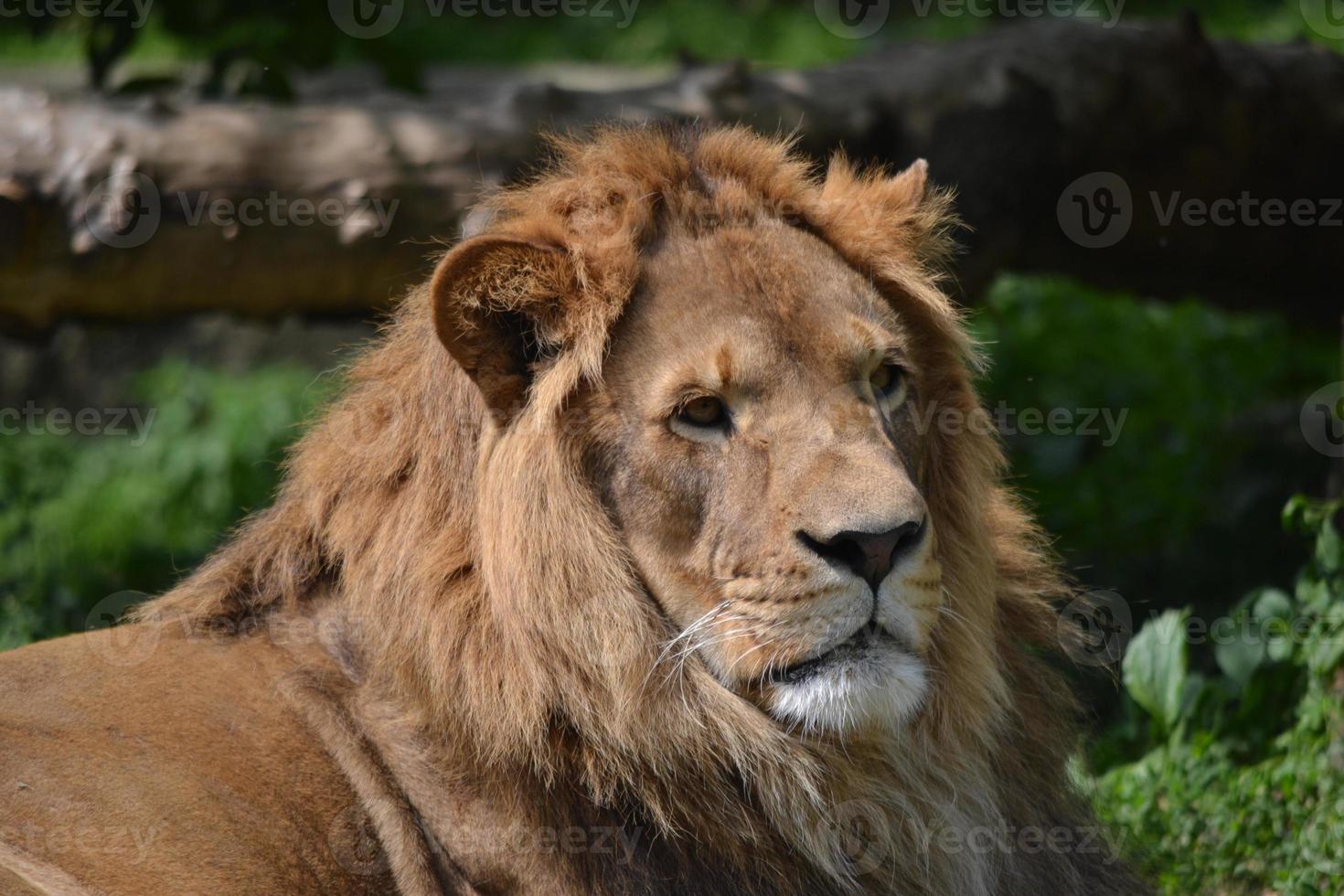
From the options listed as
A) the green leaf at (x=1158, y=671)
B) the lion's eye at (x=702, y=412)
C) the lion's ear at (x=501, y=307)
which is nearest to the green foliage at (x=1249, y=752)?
the green leaf at (x=1158, y=671)

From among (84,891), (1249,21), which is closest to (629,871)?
(84,891)

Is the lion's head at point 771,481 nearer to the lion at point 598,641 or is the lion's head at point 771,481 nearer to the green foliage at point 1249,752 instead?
the lion at point 598,641

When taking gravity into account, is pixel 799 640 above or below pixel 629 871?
above

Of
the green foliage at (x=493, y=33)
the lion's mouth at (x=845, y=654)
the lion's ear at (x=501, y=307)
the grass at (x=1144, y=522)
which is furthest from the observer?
the green foliage at (x=493, y=33)

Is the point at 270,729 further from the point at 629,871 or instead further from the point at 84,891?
the point at 629,871

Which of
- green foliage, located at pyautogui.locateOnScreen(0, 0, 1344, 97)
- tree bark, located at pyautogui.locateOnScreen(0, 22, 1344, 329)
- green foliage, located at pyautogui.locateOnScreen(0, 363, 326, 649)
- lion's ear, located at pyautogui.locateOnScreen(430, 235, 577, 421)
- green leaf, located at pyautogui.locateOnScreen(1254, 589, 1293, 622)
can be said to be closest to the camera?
lion's ear, located at pyautogui.locateOnScreen(430, 235, 577, 421)

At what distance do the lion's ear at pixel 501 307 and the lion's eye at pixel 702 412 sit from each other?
1.17 ft

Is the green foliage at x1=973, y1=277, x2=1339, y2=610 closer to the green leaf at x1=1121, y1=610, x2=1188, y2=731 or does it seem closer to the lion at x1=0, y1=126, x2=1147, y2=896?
the green leaf at x1=1121, y1=610, x2=1188, y2=731

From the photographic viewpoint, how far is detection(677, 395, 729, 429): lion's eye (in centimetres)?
354

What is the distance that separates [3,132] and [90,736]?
11.3ft

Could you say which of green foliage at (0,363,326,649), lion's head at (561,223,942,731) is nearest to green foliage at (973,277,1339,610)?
lion's head at (561,223,942,731)

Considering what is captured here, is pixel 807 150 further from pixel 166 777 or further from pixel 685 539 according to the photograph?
pixel 166 777

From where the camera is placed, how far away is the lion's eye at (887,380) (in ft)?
12.4

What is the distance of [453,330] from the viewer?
11.6ft
